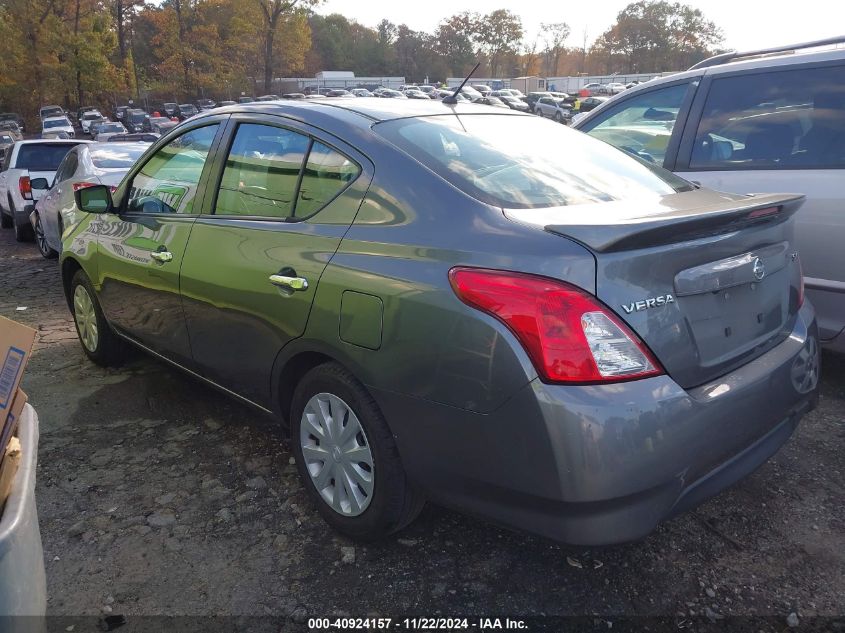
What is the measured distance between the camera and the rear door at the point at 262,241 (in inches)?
109

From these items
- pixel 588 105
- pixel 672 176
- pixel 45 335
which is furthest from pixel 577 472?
pixel 588 105

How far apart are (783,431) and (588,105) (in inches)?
1725

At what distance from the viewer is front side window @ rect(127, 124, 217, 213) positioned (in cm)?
360

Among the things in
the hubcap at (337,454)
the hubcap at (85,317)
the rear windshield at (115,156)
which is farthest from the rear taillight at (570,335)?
the rear windshield at (115,156)

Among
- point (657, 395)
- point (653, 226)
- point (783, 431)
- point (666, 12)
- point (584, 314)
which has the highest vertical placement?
point (666, 12)

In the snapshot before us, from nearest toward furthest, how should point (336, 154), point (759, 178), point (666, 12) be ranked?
point (336, 154), point (759, 178), point (666, 12)

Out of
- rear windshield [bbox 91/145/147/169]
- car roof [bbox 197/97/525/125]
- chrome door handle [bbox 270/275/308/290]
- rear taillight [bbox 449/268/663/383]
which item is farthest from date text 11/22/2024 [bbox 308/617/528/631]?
rear windshield [bbox 91/145/147/169]

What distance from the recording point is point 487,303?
2133 mm

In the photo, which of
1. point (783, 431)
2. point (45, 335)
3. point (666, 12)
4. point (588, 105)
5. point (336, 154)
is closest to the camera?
point (783, 431)

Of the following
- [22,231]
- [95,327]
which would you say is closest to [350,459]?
[95,327]

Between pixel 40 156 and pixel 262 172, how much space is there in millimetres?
9641

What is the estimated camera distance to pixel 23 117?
5206 cm

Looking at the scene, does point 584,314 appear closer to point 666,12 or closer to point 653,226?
point 653,226

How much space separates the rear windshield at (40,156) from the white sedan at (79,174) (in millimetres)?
Result: 1796
